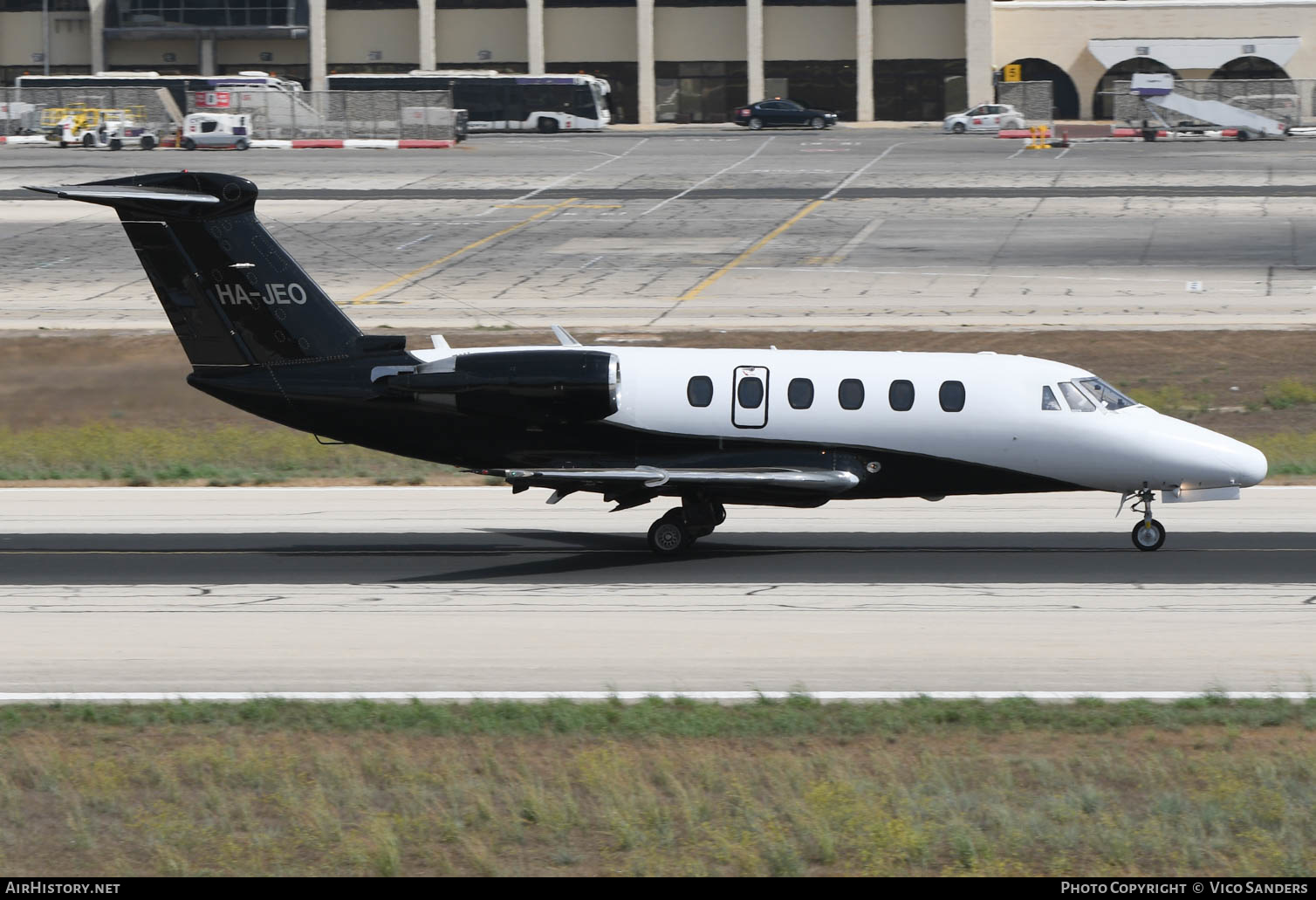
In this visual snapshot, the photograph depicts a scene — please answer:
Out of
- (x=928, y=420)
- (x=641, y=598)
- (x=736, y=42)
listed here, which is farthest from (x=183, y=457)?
(x=736, y=42)

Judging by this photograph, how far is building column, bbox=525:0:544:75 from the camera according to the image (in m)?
116

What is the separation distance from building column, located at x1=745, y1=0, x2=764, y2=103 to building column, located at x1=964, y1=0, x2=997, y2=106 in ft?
47.6

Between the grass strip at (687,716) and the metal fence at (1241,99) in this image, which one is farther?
the metal fence at (1241,99)

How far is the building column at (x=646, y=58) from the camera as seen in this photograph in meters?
115

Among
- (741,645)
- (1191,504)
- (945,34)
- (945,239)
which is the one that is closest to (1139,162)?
(945,239)

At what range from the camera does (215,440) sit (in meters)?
34.7

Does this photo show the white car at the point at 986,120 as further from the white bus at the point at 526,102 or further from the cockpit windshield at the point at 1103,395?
the cockpit windshield at the point at 1103,395

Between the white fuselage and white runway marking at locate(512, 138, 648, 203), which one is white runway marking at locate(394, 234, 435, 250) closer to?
white runway marking at locate(512, 138, 648, 203)

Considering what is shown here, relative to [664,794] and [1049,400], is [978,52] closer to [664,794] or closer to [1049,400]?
[1049,400]

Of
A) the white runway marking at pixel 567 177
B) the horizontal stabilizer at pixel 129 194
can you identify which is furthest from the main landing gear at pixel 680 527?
the white runway marking at pixel 567 177

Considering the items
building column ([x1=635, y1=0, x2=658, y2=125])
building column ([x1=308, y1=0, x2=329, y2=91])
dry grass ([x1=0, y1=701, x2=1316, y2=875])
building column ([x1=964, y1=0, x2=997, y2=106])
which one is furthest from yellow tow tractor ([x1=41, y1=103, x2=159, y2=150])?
dry grass ([x1=0, y1=701, x2=1316, y2=875])

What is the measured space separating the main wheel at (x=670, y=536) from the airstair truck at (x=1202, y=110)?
78379 mm

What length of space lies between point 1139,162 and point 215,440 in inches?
2279
